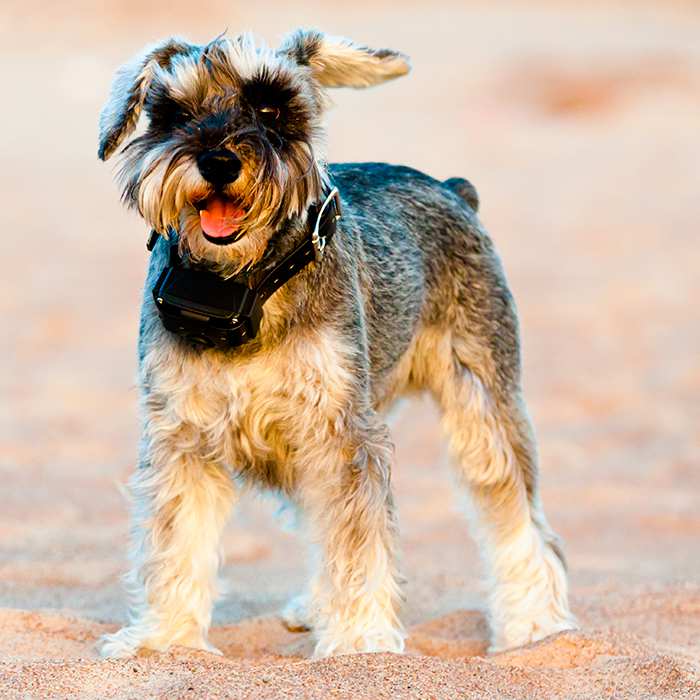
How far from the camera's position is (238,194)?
5.14 meters

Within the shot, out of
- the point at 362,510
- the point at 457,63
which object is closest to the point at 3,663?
the point at 362,510

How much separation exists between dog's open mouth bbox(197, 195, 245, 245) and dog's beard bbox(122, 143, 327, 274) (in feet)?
0.04

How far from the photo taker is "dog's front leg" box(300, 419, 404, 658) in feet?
18.7

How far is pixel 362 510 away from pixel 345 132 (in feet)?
59.8

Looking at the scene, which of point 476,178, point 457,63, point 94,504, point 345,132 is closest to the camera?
point 94,504

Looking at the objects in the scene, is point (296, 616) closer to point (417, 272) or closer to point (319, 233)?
point (417, 272)

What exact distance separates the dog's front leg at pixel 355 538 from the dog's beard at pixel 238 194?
0.89 meters

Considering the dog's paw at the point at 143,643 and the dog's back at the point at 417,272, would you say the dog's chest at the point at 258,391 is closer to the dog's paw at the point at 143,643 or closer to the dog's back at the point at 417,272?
the dog's back at the point at 417,272

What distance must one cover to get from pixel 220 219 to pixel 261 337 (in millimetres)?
544

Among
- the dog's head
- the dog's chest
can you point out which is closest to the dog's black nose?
the dog's head

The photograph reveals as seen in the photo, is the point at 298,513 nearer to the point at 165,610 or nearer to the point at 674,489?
the point at 165,610

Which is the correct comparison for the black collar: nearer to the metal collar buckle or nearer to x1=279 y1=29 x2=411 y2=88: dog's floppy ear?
the metal collar buckle

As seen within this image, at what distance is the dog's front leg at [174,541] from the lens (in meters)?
5.87

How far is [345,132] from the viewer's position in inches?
923
